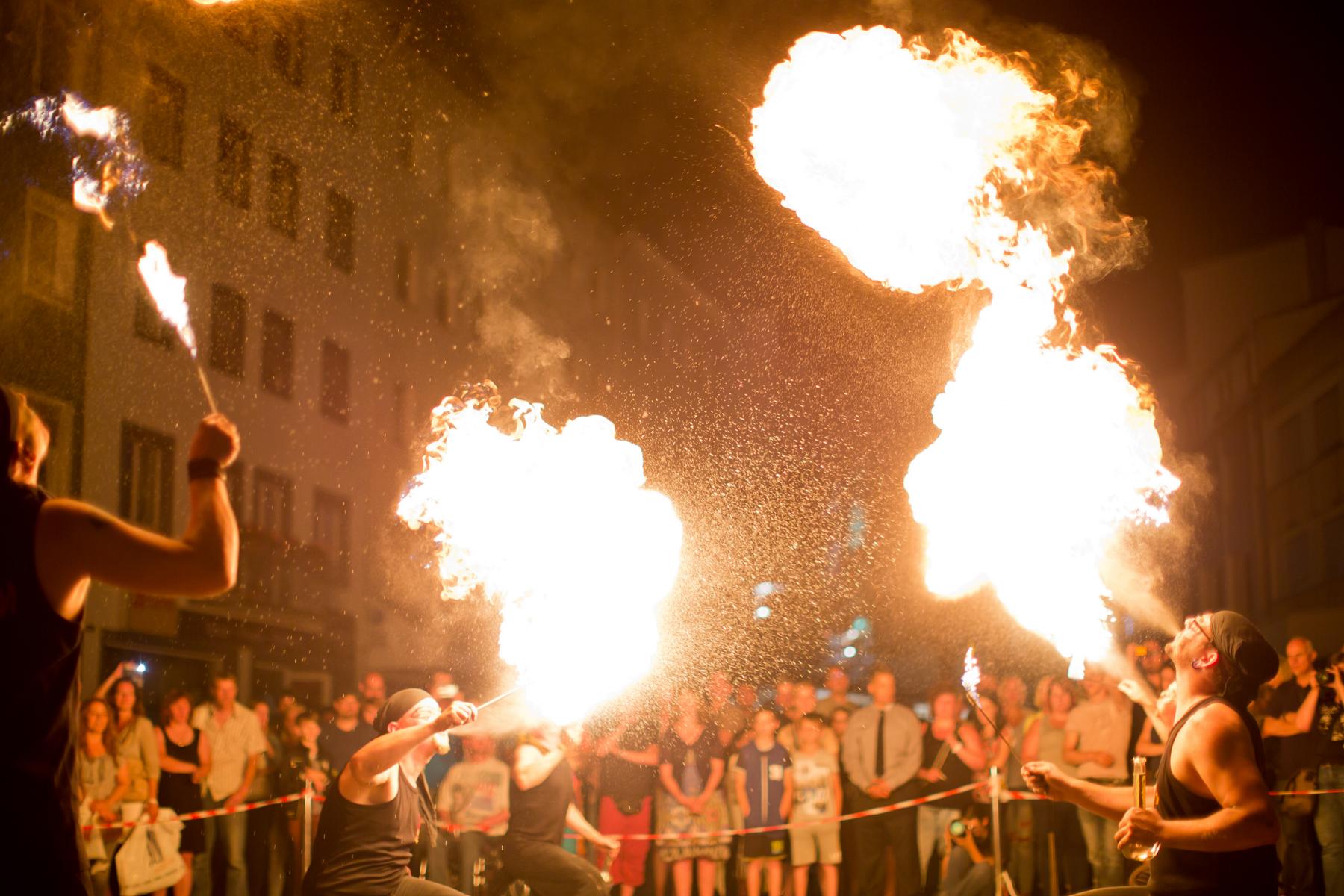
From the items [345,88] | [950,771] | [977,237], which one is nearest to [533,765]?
[950,771]

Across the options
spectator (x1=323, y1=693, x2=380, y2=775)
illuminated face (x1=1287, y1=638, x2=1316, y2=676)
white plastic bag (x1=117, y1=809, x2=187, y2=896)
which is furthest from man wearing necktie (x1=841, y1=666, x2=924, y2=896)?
white plastic bag (x1=117, y1=809, x2=187, y2=896)

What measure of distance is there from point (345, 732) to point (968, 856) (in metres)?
4.33

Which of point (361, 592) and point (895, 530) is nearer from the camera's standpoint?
point (895, 530)

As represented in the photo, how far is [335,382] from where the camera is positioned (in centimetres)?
1980

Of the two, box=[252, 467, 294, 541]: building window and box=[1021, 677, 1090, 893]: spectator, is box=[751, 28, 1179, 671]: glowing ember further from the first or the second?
box=[252, 467, 294, 541]: building window

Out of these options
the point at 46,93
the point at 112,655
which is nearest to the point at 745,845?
the point at 112,655

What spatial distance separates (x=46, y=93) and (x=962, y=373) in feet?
41.3

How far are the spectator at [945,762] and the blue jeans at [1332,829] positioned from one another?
74.8 inches

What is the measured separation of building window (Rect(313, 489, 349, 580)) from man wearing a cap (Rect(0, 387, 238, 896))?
678 inches

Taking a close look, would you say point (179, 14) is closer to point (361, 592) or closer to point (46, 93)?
point (46, 93)

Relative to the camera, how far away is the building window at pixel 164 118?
15828 mm

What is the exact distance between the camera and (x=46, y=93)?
14.7 m

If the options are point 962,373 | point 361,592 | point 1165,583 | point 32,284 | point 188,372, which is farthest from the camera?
point 361,592

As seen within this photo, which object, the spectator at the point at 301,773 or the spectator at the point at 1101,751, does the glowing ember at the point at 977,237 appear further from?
the spectator at the point at 301,773
